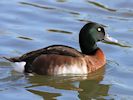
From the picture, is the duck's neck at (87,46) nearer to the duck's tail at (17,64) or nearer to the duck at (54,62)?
the duck at (54,62)

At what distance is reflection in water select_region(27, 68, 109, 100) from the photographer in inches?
396

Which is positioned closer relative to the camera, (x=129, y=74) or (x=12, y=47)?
(x=129, y=74)

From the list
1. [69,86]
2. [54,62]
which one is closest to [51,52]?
[54,62]

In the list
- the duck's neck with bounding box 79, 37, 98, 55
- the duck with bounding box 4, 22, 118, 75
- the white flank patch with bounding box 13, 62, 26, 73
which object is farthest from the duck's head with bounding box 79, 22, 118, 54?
the white flank patch with bounding box 13, 62, 26, 73

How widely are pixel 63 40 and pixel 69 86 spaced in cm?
231

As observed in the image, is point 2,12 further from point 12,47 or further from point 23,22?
point 12,47

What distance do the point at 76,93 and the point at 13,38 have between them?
2890mm

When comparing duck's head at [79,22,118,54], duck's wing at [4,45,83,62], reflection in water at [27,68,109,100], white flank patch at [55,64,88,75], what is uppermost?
duck's head at [79,22,118,54]

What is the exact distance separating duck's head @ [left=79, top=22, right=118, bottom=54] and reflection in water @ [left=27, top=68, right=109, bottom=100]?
1.73 ft

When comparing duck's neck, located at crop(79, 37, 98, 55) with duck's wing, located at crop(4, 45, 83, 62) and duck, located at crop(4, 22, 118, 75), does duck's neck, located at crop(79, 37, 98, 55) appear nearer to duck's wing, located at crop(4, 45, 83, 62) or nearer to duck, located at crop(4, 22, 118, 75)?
duck, located at crop(4, 22, 118, 75)

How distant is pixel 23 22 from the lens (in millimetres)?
13648

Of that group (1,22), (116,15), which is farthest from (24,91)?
(116,15)

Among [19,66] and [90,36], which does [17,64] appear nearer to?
[19,66]

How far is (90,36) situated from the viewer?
11.5 meters
